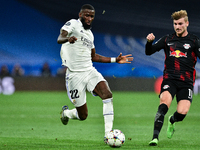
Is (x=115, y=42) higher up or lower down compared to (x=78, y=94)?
higher up

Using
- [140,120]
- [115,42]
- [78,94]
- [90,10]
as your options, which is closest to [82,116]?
[78,94]

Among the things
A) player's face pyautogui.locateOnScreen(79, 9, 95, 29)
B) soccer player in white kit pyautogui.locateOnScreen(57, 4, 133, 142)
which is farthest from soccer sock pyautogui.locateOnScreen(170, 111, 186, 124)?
player's face pyautogui.locateOnScreen(79, 9, 95, 29)

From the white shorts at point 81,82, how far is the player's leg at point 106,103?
0.12 meters

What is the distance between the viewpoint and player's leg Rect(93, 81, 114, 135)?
6.20m

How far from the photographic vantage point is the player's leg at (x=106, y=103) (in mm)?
6203

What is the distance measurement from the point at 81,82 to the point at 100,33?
921 inches

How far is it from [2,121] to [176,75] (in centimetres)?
580

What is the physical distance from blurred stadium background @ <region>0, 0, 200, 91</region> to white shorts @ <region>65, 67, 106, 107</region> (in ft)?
56.9

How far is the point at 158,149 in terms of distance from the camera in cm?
549

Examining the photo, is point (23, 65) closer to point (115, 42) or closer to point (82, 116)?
point (115, 42)

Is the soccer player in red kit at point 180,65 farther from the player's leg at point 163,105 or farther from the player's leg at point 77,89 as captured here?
the player's leg at point 77,89

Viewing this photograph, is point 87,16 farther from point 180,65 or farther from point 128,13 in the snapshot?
point 128,13

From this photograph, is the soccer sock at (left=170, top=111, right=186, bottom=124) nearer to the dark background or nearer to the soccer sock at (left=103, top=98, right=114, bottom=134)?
the soccer sock at (left=103, top=98, right=114, bottom=134)

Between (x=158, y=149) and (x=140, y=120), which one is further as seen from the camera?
(x=140, y=120)
